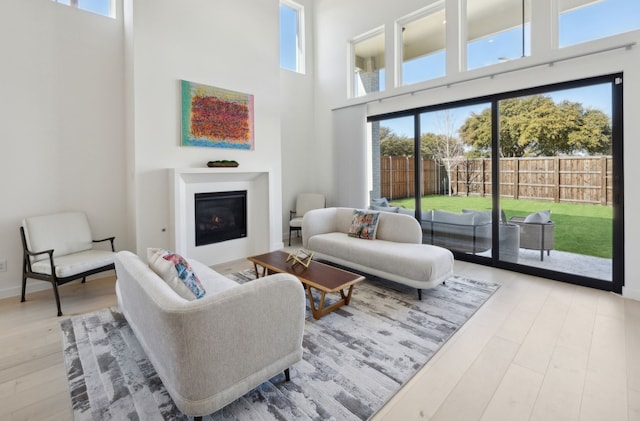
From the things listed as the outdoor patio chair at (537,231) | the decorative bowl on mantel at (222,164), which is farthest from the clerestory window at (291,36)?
the outdoor patio chair at (537,231)

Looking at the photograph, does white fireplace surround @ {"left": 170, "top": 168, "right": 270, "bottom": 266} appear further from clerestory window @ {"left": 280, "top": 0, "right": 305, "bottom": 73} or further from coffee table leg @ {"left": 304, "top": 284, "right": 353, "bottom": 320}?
clerestory window @ {"left": 280, "top": 0, "right": 305, "bottom": 73}

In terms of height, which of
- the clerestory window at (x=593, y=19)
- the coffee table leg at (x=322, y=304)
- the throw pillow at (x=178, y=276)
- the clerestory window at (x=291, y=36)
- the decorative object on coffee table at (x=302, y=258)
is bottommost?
the coffee table leg at (x=322, y=304)

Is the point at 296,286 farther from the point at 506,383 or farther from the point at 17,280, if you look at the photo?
the point at 17,280

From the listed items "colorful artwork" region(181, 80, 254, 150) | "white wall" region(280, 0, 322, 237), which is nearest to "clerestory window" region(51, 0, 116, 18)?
"colorful artwork" region(181, 80, 254, 150)

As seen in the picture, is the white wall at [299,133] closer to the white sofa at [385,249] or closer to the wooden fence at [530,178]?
the white sofa at [385,249]

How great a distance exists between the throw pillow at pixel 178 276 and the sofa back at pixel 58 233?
7.06ft

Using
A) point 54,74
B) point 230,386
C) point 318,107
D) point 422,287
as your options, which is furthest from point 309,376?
point 318,107

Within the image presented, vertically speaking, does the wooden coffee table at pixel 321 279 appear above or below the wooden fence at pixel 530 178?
below

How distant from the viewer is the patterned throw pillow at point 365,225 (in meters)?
4.31

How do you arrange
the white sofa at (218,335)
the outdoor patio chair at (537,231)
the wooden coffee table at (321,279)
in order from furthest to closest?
the outdoor patio chair at (537,231) < the wooden coffee table at (321,279) < the white sofa at (218,335)

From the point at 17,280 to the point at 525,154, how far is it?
6307 mm

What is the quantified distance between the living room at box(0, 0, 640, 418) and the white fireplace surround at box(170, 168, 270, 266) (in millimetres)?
102

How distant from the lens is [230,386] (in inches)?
66.6

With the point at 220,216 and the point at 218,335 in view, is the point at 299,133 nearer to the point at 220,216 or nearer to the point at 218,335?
the point at 220,216
